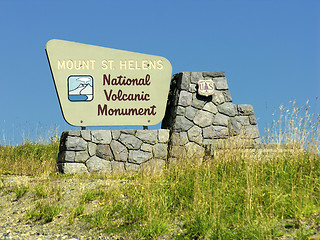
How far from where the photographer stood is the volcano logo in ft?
37.8

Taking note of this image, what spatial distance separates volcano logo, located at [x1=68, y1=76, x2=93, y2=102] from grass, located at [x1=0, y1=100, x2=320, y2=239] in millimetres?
4265

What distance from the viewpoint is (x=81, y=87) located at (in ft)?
38.0

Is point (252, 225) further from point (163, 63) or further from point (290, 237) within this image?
point (163, 63)

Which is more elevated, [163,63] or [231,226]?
[163,63]

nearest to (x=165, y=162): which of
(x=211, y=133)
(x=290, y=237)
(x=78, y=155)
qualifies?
(x=211, y=133)

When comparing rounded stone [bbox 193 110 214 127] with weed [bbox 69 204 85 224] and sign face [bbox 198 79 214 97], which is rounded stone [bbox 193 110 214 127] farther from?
weed [bbox 69 204 85 224]

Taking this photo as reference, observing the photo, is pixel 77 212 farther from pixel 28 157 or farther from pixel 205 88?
pixel 28 157

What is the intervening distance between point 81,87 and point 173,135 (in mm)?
3179

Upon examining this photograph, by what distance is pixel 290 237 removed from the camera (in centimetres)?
505

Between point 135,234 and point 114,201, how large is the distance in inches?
46.9

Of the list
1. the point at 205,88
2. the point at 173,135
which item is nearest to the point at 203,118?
the point at 205,88

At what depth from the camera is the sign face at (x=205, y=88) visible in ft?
39.0

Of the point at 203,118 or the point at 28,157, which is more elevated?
the point at 203,118

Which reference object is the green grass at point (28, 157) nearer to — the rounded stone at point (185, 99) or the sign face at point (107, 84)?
the sign face at point (107, 84)
